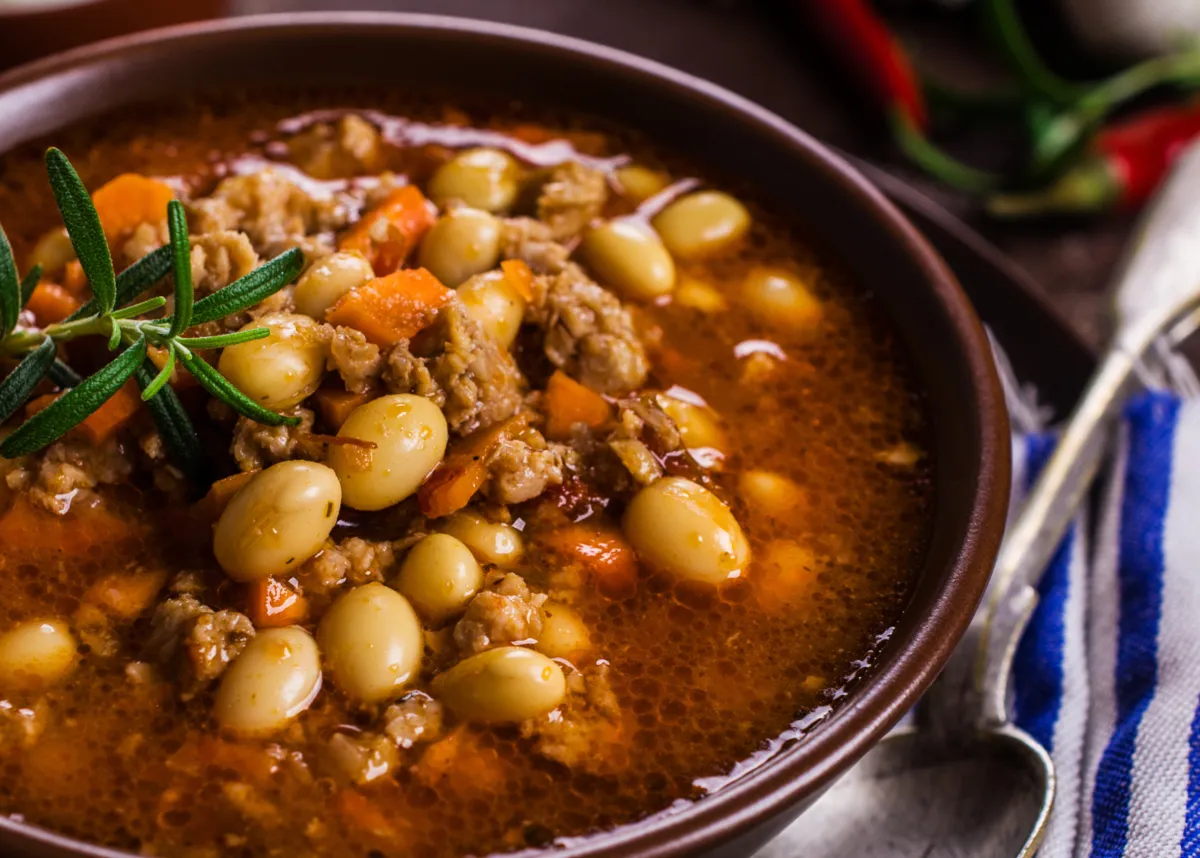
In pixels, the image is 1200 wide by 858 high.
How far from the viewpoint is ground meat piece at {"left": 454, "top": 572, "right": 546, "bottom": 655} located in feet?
7.06

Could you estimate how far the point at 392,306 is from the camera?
2.41 metres

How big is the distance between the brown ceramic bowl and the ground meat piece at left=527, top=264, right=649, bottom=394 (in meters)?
0.61

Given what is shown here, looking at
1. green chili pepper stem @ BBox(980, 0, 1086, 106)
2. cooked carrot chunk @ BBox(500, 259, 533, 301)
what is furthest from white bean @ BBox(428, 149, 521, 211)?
green chili pepper stem @ BBox(980, 0, 1086, 106)

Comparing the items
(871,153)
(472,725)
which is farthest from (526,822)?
(871,153)

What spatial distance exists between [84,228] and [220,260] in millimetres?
305

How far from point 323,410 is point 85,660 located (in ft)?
1.84

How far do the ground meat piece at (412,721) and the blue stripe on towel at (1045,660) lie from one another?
3.98 feet

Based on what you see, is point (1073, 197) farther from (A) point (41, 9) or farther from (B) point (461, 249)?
(A) point (41, 9)

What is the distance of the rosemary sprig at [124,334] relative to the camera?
2.15 meters

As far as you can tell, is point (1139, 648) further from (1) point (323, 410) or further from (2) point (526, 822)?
(1) point (323, 410)

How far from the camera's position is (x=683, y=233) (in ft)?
9.58

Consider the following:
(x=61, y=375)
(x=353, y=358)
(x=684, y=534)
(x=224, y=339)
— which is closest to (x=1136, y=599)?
(x=684, y=534)

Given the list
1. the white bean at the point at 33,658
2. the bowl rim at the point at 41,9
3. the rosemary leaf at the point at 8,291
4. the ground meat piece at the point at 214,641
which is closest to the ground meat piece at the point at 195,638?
the ground meat piece at the point at 214,641

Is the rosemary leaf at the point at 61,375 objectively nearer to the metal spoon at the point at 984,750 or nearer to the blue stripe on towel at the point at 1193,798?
the metal spoon at the point at 984,750
